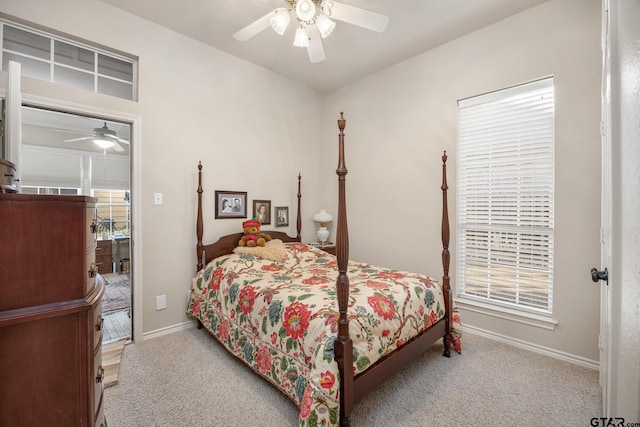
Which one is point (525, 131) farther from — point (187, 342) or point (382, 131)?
point (187, 342)

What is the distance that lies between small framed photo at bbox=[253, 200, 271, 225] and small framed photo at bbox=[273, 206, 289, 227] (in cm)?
12

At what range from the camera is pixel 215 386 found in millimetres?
1957

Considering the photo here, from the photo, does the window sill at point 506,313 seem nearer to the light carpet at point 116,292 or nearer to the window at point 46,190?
the light carpet at point 116,292

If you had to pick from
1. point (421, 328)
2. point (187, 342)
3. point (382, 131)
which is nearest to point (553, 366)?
point (421, 328)

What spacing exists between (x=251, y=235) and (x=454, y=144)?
2.41 meters

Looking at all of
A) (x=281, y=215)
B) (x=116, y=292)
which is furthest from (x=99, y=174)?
(x=281, y=215)

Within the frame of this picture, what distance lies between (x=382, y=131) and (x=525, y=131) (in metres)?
1.52

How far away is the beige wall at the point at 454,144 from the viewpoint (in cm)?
222

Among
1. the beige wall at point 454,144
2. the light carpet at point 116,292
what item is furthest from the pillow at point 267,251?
the beige wall at point 454,144

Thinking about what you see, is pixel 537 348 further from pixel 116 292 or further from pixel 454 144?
pixel 116 292

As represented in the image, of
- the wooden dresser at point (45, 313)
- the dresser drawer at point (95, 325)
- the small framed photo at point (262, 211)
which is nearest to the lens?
the wooden dresser at point (45, 313)

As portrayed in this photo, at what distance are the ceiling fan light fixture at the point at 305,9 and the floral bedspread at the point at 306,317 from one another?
1964 millimetres

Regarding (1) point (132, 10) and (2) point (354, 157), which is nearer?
(1) point (132, 10)

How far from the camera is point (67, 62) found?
2.36 m
